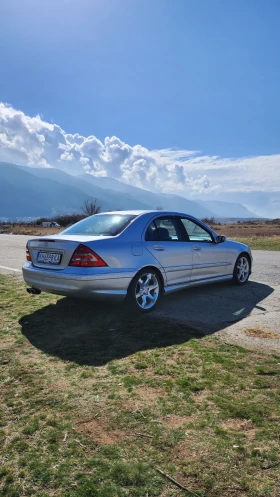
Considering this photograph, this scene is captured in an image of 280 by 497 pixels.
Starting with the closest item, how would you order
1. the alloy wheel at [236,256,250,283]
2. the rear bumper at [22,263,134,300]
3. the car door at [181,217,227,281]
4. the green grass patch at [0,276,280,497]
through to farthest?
the green grass patch at [0,276,280,497]
the rear bumper at [22,263,134,300]
the car door at [181,217,227,281]
the alloy wheel at [236,256,250,283]

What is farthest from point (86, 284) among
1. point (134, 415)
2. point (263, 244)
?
point (263, 244)

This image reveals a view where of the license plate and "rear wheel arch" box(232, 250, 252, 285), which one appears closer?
the license plate

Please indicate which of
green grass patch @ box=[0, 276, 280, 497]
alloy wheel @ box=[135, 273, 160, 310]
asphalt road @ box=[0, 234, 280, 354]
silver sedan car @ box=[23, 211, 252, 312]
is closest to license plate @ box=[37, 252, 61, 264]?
silver sedan car @ box=[23, 211, 252, 312]

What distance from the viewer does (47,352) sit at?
3.87 meters

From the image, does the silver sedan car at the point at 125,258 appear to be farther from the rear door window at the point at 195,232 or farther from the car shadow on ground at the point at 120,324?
the car shadow on ground at the point at 120,324

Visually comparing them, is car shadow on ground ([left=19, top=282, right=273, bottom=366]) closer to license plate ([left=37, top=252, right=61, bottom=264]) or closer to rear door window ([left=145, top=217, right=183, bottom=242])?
license plate ([left=37, top=252, right=61, bottom=264])

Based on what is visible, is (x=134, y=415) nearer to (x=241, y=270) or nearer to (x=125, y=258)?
(x=125, y=258)

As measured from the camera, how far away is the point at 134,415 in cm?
263

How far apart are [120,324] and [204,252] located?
2.45 metres

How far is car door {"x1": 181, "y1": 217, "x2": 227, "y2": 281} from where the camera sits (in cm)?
643

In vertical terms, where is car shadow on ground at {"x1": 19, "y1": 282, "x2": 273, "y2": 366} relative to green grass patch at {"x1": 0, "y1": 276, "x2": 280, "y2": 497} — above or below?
above

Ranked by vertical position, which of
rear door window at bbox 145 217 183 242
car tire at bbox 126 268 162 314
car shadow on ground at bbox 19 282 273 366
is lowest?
car shadow on ground at bbox 19 282 273 366

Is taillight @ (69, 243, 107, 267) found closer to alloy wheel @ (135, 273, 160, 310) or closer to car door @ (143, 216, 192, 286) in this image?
alloy wheel @ (135, 273, 160, 310)

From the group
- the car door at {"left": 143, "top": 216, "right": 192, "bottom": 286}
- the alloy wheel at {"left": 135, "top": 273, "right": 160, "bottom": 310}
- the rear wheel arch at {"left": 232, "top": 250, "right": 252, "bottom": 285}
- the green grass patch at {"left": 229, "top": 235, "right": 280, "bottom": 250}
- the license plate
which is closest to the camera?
the license plate
